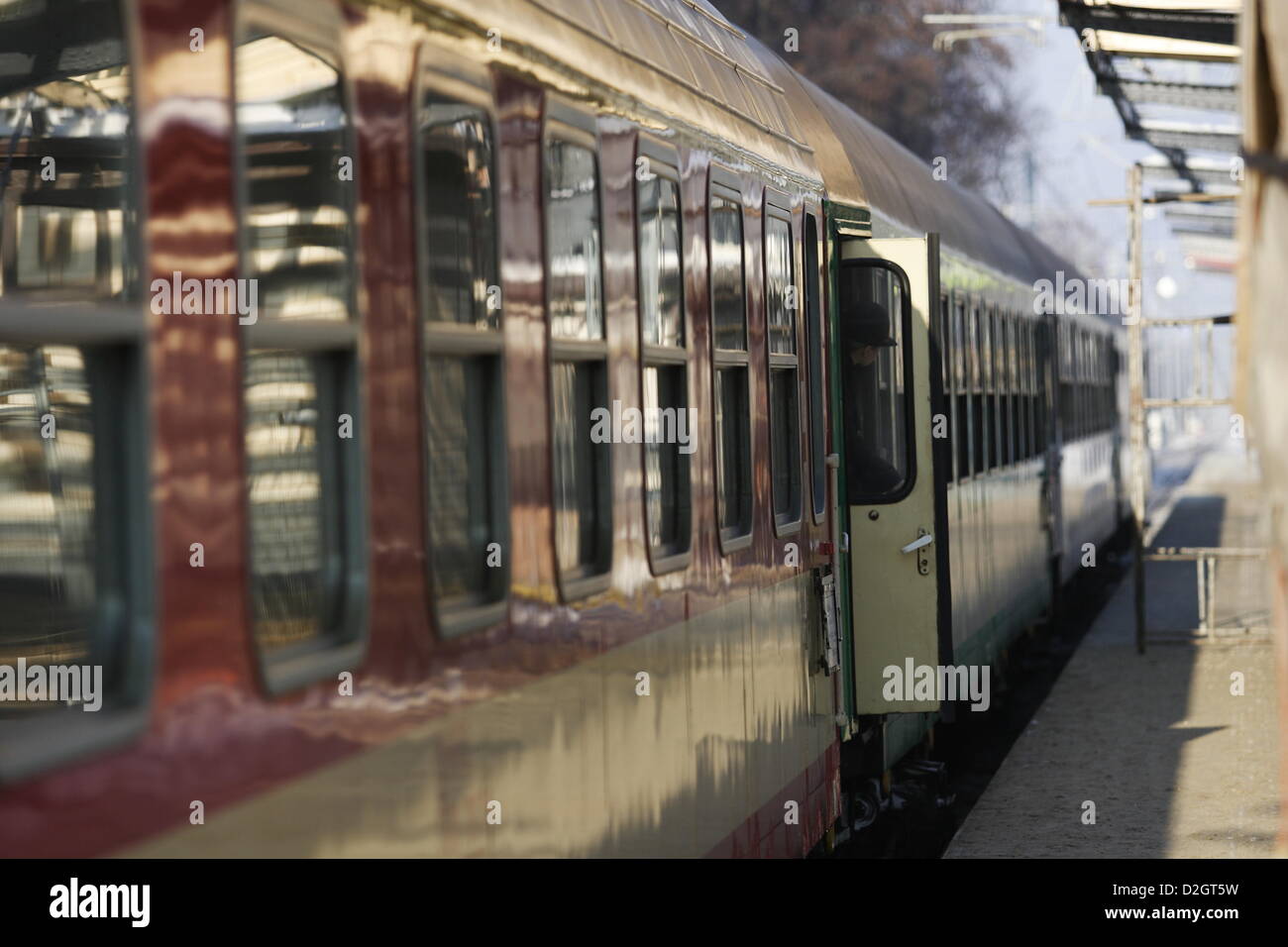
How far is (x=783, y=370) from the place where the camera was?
24.3 ft

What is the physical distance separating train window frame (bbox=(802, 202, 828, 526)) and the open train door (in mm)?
467

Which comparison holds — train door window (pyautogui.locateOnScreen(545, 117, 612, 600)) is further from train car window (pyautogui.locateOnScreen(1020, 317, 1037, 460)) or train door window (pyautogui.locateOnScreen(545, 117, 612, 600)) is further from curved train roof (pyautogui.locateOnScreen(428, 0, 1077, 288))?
train car window (pyautogui.locateOnScreen(1020, 317, 1037, 460))

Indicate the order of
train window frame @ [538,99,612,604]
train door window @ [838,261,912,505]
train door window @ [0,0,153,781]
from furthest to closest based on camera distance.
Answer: train door window @ [838,261,912,505] < train door window @ [0,0,153,781] < train window frame @ [538,99,612,604]

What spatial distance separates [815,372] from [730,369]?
1535mm

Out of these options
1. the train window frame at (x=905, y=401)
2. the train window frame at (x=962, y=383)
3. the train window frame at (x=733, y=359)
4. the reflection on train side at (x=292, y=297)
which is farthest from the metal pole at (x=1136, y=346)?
the reflection on train side at (x=292, y=297)

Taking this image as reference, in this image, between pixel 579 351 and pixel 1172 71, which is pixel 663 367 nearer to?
pixel 579 351

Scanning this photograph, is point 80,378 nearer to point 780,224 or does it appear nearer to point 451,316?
point 451,316

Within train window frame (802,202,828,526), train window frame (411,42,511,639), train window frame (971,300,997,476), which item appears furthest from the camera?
train window frame (971,300,997,476)

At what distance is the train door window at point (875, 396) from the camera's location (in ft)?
28.6

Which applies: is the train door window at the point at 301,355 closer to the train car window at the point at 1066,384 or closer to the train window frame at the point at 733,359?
the train window frame at the point at 733,359

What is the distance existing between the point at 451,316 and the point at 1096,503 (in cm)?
2014

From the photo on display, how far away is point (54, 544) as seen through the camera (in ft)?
19.0

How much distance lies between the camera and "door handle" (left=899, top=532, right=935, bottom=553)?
866 cm

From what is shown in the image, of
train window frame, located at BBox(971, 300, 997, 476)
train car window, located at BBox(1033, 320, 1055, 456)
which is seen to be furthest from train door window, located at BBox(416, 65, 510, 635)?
train car window, located at BBox(1033, 320, 1055, 456)
